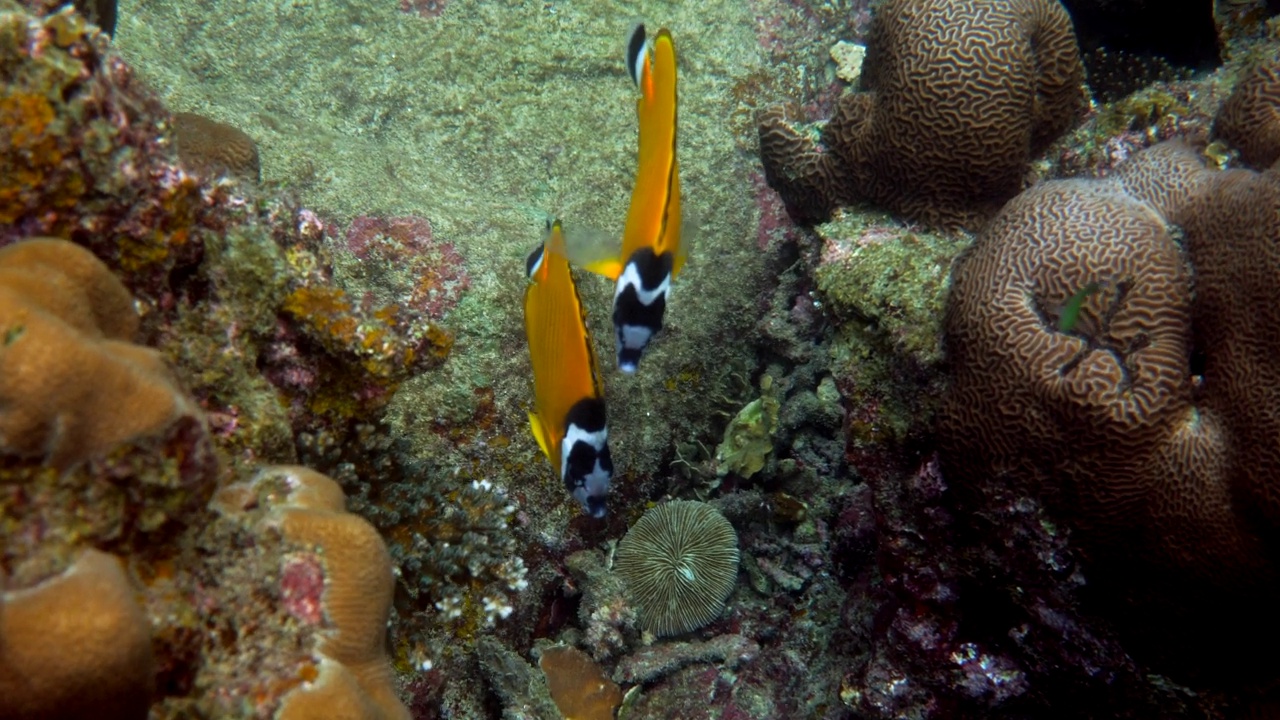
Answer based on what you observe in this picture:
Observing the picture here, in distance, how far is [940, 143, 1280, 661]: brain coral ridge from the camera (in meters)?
2.71

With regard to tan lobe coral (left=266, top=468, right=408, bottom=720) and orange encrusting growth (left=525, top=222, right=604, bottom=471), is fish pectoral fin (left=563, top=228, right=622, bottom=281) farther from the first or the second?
tan lobe coral (left=266, top=468, right=408, bottom=720)

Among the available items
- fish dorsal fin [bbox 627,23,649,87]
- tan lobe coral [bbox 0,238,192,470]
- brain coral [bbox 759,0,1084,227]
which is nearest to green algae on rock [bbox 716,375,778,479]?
brain coral [bbox 759,0,1084,227]

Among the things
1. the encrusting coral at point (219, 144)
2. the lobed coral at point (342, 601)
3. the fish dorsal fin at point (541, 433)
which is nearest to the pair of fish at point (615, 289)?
the fish dorsal fin at point (541, 433)

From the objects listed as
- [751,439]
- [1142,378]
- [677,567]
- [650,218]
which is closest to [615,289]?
[650,218]

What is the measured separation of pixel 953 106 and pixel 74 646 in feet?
14.4

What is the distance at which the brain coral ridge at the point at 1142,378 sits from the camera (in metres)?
2.71

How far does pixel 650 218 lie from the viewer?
2326mm

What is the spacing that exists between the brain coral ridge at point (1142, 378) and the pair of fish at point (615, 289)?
1668 mm

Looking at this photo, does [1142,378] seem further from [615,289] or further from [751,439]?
[751,439]

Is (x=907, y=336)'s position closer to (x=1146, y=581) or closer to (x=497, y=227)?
(x=1146, y=581)

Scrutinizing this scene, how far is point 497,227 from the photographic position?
4.90 m

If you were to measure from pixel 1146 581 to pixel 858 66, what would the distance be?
4.93 m

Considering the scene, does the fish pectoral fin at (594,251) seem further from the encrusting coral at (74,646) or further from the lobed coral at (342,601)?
the encrusting coral at (74,646)

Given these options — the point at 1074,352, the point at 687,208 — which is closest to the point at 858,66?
the point at 687,208
